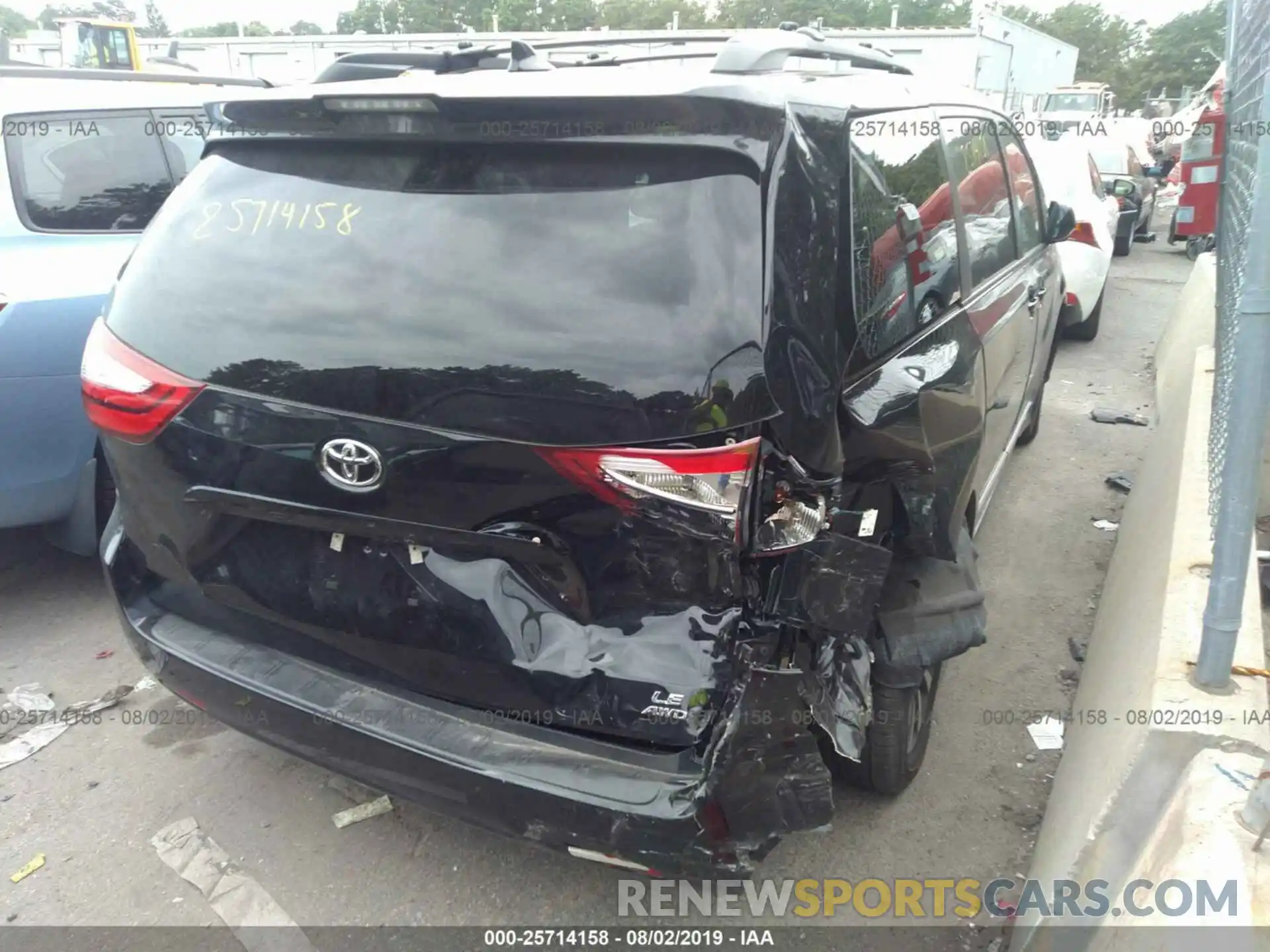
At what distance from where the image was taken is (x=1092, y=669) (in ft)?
10.4

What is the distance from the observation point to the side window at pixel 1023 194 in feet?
13.7

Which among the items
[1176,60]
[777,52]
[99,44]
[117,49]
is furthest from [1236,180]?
[1176,60]

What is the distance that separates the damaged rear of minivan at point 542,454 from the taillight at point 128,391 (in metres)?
0.01

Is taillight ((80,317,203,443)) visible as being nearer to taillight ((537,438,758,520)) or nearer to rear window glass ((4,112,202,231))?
taillight ((537,438,758,520))

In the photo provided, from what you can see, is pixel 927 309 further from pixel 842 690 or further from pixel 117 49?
pixel 117 49

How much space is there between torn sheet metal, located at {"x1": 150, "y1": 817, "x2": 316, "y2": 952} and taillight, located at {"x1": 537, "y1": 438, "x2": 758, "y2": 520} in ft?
4.86

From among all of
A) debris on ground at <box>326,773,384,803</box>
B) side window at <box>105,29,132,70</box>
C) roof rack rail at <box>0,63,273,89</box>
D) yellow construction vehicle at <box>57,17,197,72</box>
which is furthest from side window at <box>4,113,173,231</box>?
side window at <box>105,29,132,70</box>

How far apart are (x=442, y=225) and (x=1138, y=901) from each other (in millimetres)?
1857

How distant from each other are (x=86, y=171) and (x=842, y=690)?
12.7 feet

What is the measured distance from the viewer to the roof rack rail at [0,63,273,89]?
425cm

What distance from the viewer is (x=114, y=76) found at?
4652 millimetres

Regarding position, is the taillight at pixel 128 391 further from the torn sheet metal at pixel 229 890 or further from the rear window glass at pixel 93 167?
the rear window glass at pixel 93 167

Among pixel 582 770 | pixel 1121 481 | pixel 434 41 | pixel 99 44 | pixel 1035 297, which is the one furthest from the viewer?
pixel 434 41

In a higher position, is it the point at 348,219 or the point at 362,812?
the point at 348,219
